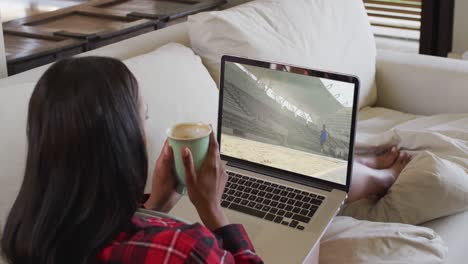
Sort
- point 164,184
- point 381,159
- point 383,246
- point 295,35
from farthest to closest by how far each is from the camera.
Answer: point 295,35 < point 381,159 < point 383,246 < point 164,184

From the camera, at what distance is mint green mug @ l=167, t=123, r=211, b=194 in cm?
111

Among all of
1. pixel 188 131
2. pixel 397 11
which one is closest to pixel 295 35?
pixel 188 131

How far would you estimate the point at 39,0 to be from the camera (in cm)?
208

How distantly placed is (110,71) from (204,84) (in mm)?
865

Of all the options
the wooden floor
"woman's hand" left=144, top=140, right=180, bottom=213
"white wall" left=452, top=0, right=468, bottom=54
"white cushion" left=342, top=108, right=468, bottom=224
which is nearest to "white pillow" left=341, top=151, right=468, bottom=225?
"white cushion" left=342, top=108, right=468, bottom=224

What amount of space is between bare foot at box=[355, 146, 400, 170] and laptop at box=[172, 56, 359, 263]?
0.49 m

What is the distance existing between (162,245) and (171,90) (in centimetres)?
79

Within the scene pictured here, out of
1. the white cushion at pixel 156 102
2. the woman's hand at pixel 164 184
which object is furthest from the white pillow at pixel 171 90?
the woman's hand at pixel 164 184

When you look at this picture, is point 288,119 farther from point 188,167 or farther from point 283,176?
point 188,167

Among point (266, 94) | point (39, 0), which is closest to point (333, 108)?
point (266, 94)

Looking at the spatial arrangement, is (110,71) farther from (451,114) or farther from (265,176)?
(451,114)

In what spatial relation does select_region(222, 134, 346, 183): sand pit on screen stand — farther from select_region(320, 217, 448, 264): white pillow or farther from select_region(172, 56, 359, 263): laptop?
select_region(320, 217, 448, 264): white pillow

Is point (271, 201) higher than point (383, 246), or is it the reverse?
point (271, 201)

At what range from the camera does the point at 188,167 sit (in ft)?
3.66
